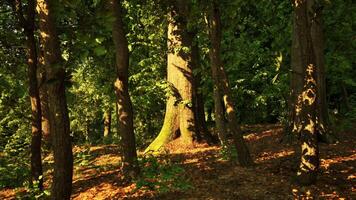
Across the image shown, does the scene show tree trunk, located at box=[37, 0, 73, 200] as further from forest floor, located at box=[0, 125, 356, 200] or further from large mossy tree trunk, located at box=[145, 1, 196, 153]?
large mossy tree trunk, located at box=[145, 1, 196, 153]

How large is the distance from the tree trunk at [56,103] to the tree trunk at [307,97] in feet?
18.4

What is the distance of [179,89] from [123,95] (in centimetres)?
508

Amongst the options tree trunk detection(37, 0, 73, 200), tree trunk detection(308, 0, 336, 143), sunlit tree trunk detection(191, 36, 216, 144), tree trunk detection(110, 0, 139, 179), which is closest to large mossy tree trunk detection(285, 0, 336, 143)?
tree trunk detection(308, 0, 336, 143)

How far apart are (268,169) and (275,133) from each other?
6049 millimetres

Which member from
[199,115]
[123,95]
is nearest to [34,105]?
[123,95]

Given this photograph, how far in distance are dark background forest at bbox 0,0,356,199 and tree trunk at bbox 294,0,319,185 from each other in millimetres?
25

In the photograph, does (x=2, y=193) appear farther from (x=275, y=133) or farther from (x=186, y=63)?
(x=275, y=133)

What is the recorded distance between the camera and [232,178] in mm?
10492

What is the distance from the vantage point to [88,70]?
2502 cm

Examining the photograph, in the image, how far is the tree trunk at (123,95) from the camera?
10547 mm

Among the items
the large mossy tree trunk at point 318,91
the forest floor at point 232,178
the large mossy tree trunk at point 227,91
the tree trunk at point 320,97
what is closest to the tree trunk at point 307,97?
the forest floor at point 232,178

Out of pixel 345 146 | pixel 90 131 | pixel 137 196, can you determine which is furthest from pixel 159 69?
pixel 90 131

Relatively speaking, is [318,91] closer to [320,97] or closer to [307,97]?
[320,97]

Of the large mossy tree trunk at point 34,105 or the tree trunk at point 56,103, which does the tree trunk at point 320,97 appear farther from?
the tree trunk at point 56,103
